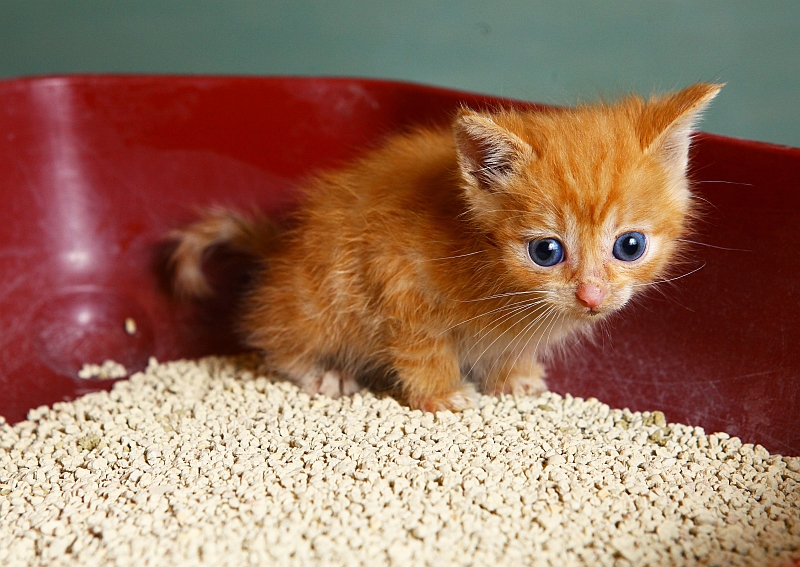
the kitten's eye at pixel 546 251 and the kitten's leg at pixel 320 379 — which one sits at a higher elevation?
the kitten's eye at pixel 546 251

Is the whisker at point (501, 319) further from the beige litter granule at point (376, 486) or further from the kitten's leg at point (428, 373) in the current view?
the beige litter granule at point (376, 486)

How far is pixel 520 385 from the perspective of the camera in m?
2.32

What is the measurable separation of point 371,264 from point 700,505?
3.10 feet

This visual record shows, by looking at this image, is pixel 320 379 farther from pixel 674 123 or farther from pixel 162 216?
pixel 674 123

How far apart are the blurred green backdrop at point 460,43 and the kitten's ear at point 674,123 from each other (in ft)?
4.00

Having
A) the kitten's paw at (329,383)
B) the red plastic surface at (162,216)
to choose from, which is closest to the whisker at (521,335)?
the red plastic surface at (162,216)

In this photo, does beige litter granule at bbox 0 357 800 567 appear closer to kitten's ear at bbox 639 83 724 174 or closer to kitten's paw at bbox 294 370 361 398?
kitten's paw at bbox 294 370 361 398

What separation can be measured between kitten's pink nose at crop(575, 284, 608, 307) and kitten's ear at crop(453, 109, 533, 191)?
0.29 metres

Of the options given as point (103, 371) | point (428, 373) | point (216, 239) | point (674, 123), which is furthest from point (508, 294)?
point (103, 371)

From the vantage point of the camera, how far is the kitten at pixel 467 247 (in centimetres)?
178

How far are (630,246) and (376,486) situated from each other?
773 millimetres

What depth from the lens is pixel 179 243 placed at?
8.93 feet

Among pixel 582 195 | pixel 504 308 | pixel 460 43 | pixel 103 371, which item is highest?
pixel 582 195

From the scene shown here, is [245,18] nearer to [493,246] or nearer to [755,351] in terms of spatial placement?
[493,246]
